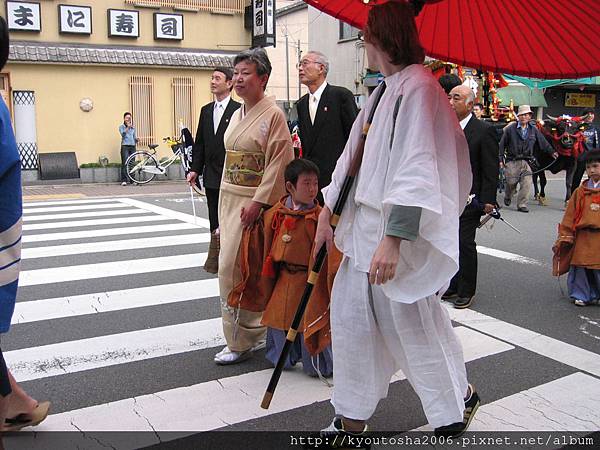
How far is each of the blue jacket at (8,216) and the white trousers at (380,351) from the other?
4.40 feet

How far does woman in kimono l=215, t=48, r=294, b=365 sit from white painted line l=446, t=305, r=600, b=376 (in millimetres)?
1894

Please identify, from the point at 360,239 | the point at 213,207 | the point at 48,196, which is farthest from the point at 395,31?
the point at 48,196

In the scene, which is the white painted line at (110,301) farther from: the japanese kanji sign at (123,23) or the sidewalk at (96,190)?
the japanese kanji sign at (123,23)

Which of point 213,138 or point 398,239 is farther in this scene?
point 213,138

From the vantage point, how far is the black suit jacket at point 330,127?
15.9 feet

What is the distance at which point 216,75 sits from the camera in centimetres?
515

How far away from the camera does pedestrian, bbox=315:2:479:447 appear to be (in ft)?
8.10

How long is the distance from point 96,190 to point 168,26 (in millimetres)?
5899

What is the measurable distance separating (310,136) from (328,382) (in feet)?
6.73

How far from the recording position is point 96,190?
15000mm

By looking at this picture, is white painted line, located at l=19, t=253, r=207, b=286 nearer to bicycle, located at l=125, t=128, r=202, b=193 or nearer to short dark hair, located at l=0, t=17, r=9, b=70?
short dark hair, located at l=0, t=17, r=9, b=70

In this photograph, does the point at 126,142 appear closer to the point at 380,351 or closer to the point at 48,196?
the point at 48,196

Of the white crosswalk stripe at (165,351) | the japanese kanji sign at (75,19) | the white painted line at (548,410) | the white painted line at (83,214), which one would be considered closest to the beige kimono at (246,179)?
the white crosswalk stripe at (165,351)

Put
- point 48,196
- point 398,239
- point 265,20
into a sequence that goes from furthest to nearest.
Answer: point 265,20 → point 48,196 → point 398,239
